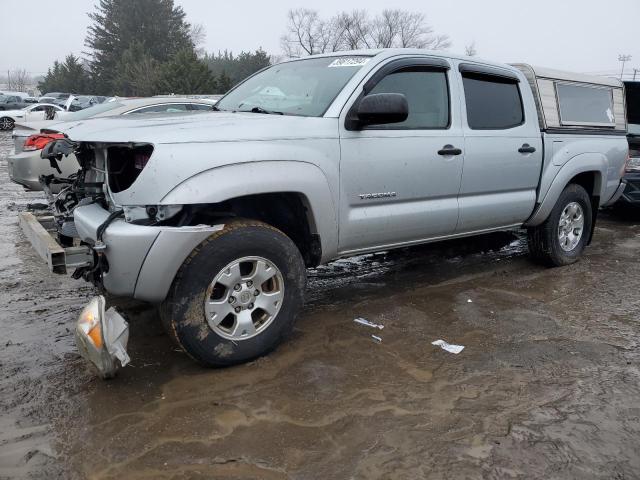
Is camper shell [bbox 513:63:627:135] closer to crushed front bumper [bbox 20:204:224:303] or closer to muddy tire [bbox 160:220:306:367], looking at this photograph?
muddy tire [bbox 160:220:306:367]

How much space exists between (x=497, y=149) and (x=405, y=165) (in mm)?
1151

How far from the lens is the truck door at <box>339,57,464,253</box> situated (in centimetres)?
372

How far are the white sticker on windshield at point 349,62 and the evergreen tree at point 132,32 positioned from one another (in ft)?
161

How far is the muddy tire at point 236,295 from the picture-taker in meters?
3.08

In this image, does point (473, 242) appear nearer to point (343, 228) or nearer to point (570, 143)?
point (570, 143)

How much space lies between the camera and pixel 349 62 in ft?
13.5

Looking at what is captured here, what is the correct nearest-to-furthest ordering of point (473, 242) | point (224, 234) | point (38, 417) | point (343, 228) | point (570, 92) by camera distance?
point (38, 417) < point (224, 234) < point (343, 228) < point (570, 92) < point (473, 242)

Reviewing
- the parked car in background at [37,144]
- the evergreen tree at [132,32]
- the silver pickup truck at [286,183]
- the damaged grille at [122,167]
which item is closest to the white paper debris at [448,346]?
the silver pickup truck at [286,183]

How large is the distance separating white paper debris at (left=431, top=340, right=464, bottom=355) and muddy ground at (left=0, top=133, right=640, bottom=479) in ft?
0.20

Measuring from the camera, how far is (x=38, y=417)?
9.33 ft

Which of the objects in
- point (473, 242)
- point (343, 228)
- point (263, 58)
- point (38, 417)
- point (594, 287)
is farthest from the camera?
point (263, 58)

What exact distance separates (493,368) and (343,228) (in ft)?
4.26

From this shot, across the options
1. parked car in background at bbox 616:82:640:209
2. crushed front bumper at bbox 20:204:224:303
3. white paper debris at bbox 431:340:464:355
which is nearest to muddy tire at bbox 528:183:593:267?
white paper debris at bbox 431:340:464:355

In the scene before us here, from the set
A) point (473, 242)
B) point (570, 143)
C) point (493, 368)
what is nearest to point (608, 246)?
point (473, 242)
